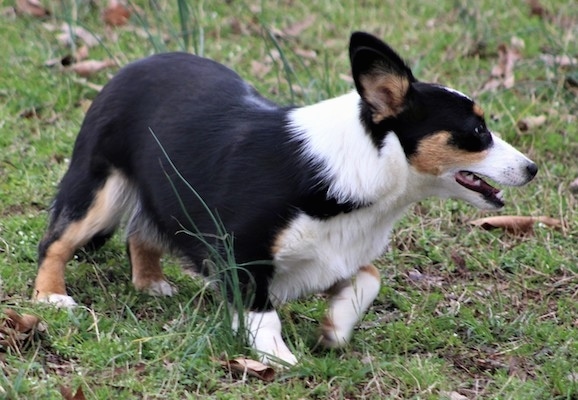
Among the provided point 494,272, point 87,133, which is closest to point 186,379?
point 87,133

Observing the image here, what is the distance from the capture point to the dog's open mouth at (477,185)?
13.8 ft

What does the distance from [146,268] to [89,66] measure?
2329mm

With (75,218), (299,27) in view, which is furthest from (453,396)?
(299,27)

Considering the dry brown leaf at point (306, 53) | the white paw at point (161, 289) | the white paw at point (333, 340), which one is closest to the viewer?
the white paw at point (333, 340)

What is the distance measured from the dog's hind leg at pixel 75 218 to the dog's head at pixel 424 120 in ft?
3.95

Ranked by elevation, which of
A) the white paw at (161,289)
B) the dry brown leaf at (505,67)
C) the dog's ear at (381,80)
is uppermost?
the dog's ear at (381,80)

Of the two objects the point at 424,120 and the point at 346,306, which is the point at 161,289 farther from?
the point at 424,120

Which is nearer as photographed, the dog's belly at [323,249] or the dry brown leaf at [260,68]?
the dog's belly at [323,249]

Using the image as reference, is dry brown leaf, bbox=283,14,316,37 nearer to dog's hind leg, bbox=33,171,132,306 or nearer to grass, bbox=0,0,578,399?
grass, bbox=0,0,578,399

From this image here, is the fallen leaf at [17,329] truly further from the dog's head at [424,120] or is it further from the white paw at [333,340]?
the dog's head at [424,120]

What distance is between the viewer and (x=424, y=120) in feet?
13.4

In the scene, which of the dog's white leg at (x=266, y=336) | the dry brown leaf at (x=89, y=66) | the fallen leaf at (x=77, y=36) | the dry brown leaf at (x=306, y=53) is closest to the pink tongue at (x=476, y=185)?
the dog's white leg at (x=266, y=336)

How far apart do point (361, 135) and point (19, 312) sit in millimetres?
1455

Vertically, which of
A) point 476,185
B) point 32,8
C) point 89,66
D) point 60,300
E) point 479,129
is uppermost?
point 479,129
